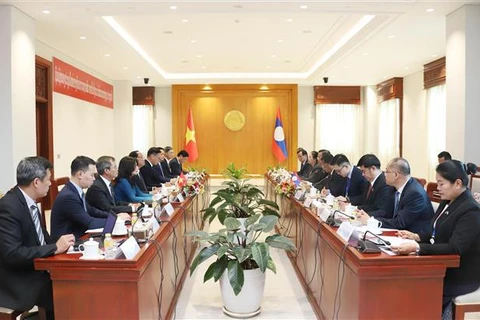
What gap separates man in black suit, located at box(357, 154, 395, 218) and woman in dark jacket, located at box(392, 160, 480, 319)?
108 centimetres

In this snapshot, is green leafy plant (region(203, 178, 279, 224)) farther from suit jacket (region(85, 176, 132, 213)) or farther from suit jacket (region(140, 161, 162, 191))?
suit jacket (region(140, 161, 162, 191))

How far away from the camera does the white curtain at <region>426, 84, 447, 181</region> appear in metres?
8.62

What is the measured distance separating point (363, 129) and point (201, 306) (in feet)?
34.3

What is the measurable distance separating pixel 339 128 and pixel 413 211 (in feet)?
33.1

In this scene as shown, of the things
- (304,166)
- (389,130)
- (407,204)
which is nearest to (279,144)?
(389,130)

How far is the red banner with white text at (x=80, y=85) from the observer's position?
759 cm

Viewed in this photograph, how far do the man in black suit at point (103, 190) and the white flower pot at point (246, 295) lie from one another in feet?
3.70

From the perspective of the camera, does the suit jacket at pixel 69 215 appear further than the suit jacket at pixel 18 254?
Yes

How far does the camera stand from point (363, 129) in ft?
42.1

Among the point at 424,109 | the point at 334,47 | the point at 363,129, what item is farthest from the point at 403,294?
the point at 363,129

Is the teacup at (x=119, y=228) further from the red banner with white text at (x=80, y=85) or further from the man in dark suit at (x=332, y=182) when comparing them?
the red banner with white text at (x=80, y=85)

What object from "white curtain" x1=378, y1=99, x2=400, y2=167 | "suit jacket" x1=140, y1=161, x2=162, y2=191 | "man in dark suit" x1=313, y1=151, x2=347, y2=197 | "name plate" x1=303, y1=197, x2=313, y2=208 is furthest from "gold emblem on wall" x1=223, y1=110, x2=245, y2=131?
"name plate" x1=303, y1=197, x2=313, y2=208

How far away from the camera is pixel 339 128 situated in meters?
12.7

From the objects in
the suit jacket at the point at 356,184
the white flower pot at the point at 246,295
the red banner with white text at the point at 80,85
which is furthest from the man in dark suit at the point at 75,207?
the red banner with white text at the point at 80,85
